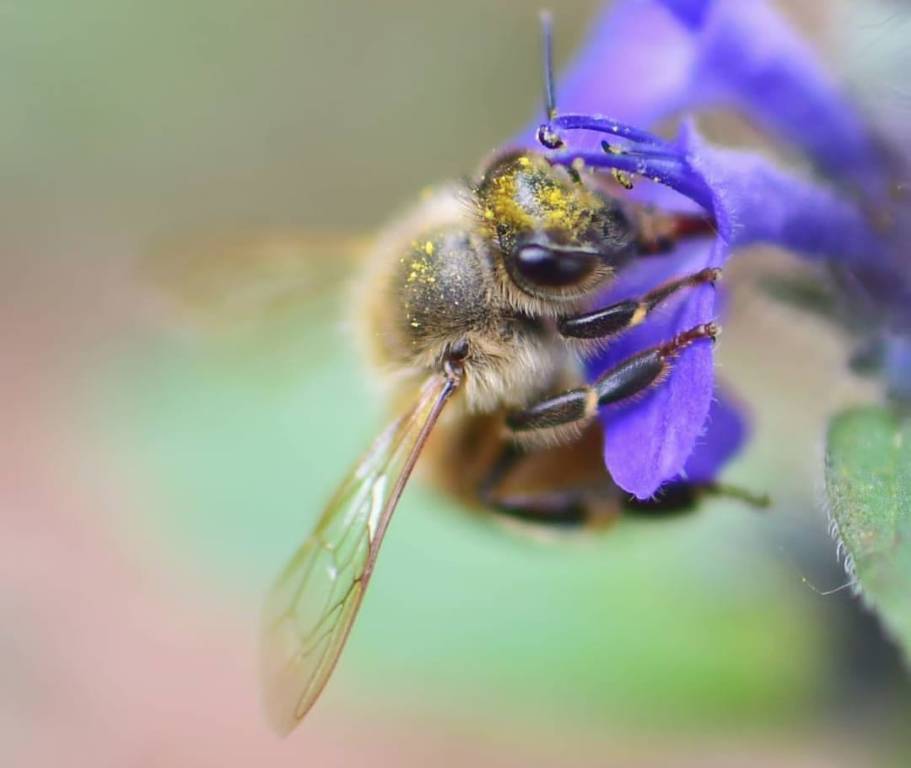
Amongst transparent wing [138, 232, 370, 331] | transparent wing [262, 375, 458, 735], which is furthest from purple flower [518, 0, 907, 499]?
transparent wing [138, 232, 370, 331]

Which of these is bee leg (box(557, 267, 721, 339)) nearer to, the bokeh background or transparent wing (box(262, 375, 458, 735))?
transparent wing (box(262, 375, 458, 735))

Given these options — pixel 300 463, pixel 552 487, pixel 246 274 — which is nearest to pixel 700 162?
pixel 552 487

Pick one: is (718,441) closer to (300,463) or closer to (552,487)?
(552,487)

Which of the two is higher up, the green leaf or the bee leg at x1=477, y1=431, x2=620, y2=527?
the green leaf

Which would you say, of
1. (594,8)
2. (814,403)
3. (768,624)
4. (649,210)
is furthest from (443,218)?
(594,8)

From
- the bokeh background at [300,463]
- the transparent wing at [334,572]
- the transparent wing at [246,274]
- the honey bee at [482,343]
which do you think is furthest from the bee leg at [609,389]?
the transparent wing at [246,274]

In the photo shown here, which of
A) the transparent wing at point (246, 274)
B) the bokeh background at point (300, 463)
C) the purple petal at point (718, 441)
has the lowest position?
the bokeh background at point (300, 463)

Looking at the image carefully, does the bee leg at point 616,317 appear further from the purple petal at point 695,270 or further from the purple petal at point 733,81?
the purple petal at point 733,81
